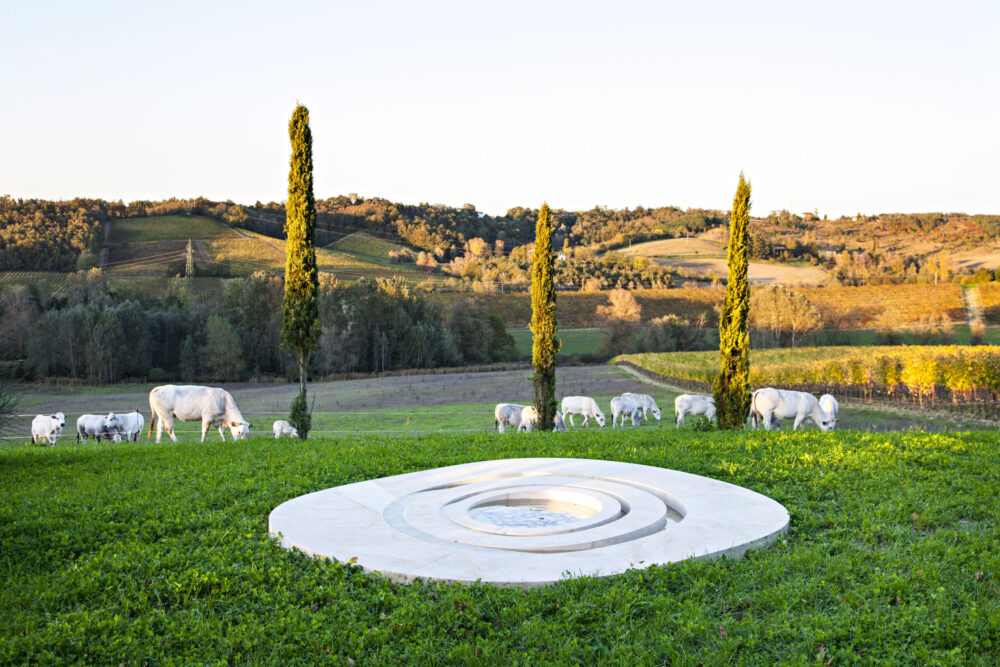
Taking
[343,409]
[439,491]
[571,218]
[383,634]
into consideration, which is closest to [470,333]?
[343,409]

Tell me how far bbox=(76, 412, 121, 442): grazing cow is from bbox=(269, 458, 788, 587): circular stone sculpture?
52.4ft

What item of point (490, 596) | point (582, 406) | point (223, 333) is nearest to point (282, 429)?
point (582, 406)

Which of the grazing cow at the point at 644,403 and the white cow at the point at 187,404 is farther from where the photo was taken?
the grazing cow at the point at 644,403

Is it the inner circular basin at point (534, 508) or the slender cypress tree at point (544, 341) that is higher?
the slender cypress tree at point (544, 341)

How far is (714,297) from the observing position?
236 feet

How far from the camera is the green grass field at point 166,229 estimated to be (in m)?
78.2

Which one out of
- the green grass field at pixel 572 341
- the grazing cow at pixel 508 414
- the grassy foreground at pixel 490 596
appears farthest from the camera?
the green grass field at pixel 572 341

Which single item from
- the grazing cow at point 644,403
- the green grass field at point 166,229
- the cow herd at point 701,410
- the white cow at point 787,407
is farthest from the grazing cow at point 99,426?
the green grass field at point 166,229

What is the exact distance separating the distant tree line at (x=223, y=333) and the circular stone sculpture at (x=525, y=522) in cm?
4197

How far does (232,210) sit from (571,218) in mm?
58314

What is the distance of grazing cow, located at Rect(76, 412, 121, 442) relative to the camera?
2072 cm

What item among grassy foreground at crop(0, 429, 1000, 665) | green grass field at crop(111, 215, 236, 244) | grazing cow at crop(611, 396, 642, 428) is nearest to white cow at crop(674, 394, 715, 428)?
grazing cow at crop(611, 396, 642, 428)

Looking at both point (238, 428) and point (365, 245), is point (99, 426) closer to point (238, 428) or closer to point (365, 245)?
point (238, 428)

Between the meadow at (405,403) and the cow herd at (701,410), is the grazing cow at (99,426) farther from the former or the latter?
the cow herd at (701,410)
